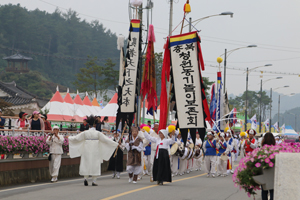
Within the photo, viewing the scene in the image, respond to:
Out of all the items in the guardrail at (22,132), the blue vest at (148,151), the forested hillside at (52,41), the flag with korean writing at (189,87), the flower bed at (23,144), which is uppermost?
the forested hillside at (52,41)

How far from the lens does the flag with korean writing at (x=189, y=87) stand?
12.4m

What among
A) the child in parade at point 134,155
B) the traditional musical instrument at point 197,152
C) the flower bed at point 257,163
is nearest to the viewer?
the flower bed at point 257,163

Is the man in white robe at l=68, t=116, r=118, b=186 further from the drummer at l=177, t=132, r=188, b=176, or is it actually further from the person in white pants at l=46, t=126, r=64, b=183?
the drummer at l=177, t=132, r=188, b=176

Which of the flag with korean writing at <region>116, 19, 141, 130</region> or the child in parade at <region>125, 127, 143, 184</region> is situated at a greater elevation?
the flag with korean writing at <region>116, 19, 141, 130</region>

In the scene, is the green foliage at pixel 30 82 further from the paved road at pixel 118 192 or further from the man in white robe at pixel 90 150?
the paved road at pixel 118 192

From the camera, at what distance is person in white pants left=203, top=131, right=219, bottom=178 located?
58.0 feet

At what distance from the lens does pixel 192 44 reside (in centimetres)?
1252

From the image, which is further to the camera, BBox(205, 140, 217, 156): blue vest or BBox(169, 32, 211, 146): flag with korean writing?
BBox(205, 140, 217, 156): blue vest

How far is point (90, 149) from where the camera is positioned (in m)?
13.0

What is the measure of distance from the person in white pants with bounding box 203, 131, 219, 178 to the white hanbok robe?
5.67 metres

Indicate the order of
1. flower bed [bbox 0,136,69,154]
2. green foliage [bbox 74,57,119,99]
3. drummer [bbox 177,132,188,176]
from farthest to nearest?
green foliage [bbox 74,57,119,99]
drummer [bbox 177,132,188,176]
flower bed [bbox 0,136,69,154]

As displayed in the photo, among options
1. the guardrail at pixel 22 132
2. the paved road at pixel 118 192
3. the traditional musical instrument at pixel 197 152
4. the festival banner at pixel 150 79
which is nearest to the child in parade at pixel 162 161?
the paved road at pixel 118 192

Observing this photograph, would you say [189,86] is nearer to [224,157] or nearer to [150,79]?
[150,79]

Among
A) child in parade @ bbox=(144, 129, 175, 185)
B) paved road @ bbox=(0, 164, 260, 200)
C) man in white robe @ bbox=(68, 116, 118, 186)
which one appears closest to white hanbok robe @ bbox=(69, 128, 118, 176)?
man in white robe @ bbox=(68, 116, 118, 186)
